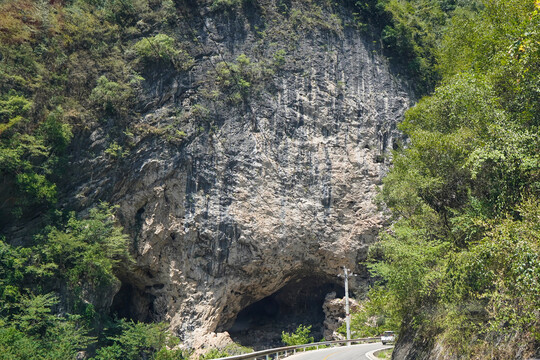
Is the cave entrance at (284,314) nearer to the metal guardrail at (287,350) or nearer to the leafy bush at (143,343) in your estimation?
the metal guardrail at (287,350)

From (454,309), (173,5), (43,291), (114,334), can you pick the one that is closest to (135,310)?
(114,334)

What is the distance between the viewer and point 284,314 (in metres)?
34.9

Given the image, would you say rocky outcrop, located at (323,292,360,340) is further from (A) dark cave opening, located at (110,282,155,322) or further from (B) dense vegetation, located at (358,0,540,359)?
(B) dense vegetation, located at (358,0,540,359)

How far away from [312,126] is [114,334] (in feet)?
56.5

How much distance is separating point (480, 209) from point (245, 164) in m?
18.2

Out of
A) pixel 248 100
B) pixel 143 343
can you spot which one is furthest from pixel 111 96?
pixel 143 343

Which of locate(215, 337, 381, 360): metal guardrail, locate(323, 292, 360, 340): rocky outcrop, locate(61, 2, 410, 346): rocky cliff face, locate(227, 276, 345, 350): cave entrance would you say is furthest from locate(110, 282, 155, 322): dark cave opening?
locate(323, 292, 360, 340): rocky outcrop

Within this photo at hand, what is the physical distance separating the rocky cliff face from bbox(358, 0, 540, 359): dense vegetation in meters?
11.4

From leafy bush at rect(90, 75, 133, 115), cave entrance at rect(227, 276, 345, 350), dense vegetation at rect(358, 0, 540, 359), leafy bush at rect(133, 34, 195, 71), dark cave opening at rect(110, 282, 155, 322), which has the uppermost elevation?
leafy bush at rect(133, 34, 195, 71)

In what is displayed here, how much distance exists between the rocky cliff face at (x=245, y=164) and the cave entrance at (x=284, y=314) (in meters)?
1.00

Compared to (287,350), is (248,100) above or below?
above

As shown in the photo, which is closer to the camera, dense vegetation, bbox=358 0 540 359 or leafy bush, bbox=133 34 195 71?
dense vegetation, bbox=358 0 540 359

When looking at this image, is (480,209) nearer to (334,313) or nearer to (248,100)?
(248,100)

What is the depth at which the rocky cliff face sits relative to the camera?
2584cm
